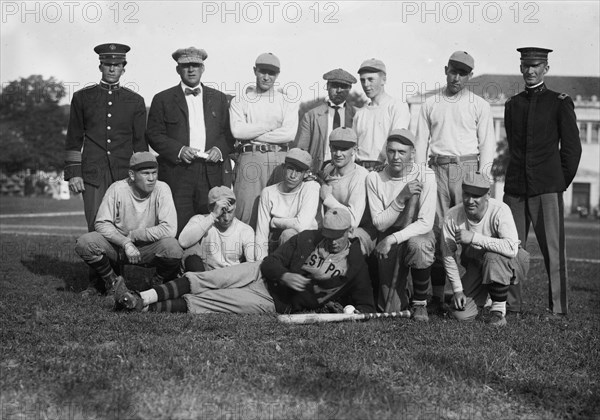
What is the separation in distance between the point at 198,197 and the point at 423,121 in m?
2.49

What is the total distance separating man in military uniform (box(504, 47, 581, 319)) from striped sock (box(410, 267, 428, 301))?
1.09 metres

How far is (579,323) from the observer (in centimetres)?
734

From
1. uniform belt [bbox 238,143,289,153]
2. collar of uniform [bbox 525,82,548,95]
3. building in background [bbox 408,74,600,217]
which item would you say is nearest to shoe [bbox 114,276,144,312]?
uniform belt [bbox 238,143,289,153]

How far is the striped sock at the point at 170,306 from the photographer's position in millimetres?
6766

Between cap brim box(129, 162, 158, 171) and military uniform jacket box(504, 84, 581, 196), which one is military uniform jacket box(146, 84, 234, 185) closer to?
cap brim box(129, 162, 158, 171)

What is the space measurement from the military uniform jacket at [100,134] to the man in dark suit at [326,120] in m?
1.82

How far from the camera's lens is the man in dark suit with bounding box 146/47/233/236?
8320 mm

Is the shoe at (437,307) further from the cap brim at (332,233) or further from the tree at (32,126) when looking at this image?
the tree at (32,126)

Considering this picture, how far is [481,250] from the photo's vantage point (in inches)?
283

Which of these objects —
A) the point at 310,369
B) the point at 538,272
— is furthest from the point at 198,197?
the point at 538,272

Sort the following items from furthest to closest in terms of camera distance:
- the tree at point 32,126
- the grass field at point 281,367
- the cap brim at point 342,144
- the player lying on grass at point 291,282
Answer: the tree at point 32,126 < the cap brim at point 342,144 < the player lying on grass at point 291,282 < the grass field at point 281,367

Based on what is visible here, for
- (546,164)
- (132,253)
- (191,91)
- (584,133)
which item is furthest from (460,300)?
(584,133)

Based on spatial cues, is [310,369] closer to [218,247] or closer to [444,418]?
Result: [444,418]

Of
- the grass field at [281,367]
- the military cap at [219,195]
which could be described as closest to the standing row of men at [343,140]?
the military cap at [219,195]
